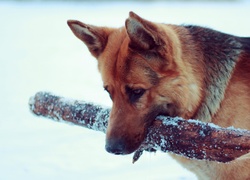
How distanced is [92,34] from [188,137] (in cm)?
123

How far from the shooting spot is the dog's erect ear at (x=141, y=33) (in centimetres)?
283

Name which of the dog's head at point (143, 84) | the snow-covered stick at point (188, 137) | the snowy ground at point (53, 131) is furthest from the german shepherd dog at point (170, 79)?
the snowy ground at point (53, 131)

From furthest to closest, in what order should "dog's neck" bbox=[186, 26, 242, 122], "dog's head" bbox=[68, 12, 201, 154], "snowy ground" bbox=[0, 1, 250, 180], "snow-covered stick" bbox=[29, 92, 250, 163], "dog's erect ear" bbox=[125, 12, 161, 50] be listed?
"snowy ground" bbox=[0, 1, 250, 180] → "dog's neck" bbox=[186, 26, 242, 122] → "dog's head" bbox=[68, 12, 201, 154] → "dog's erect ear" bbox=[125, 12, 161, 50] → "snow-covered stick" bbox=[29, 92, 250, 163]

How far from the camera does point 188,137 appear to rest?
2857 mm

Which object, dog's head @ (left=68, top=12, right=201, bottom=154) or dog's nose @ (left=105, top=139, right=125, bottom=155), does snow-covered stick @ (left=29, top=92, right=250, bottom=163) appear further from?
dog's nose @ (left=105, top=139, right=125, bottom=155)

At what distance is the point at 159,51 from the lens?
3.04 metres

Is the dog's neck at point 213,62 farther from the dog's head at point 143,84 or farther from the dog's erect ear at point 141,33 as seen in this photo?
the dog's erect ear at point 141,33

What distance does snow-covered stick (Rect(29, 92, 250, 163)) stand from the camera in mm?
2658

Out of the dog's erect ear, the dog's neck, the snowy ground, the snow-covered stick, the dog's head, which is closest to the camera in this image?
the snow-covered stick

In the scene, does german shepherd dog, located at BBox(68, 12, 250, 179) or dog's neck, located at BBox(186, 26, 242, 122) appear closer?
german shepherd dog, located at BBox(68, 12, 250, 179)

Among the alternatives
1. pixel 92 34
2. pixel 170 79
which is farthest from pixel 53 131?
→ pixel 170 79

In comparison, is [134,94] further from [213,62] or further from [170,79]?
[213,62]

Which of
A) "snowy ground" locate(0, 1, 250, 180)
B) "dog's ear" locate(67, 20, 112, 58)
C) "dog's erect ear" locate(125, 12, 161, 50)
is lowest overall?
"snowy ground" locate(0, 1, 250, 180)

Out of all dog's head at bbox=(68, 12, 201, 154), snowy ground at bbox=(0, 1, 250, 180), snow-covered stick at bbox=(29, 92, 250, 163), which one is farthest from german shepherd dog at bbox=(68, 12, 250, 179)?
snowy ground at bbox=(0, 1, 250, 180)
